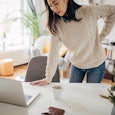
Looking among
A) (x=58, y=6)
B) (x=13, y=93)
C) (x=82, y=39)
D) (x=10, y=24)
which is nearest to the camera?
(x=13, y=93)

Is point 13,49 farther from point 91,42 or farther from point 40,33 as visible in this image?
point 91,42

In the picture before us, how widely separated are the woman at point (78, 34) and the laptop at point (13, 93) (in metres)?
0.38

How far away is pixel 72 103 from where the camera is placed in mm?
1289

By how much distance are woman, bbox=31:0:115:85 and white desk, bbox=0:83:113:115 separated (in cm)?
23

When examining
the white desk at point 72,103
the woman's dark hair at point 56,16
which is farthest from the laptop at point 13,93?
the woman's dark hair at point 56,16

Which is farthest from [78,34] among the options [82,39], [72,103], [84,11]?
[72,103]

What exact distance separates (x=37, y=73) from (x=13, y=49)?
9.48 feet

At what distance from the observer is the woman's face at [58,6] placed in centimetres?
155

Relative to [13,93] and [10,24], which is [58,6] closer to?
[13,93]

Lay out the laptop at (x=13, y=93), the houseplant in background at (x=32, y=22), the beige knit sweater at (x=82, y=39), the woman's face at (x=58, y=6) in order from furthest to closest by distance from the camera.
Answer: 1. the houseplant in background at (x=32, y=22)
2. the beige knit sweater at (x=82, y=39)
3. the woman's face at (x=58, y=6)
4. the laptop at (x=13, y=93)

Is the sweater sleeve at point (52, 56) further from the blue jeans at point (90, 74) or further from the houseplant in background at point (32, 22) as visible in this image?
the houseplant in background at point (32, 22)

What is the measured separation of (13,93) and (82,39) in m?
0.75

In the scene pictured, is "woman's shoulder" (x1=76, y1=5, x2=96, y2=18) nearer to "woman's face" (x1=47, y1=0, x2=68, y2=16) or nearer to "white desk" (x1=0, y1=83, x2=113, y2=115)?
"woman's face" (x1=47, y1=0, x2=68, y2=16)

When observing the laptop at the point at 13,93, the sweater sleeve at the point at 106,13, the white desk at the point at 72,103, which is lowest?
the white desk at the point at 72,103
